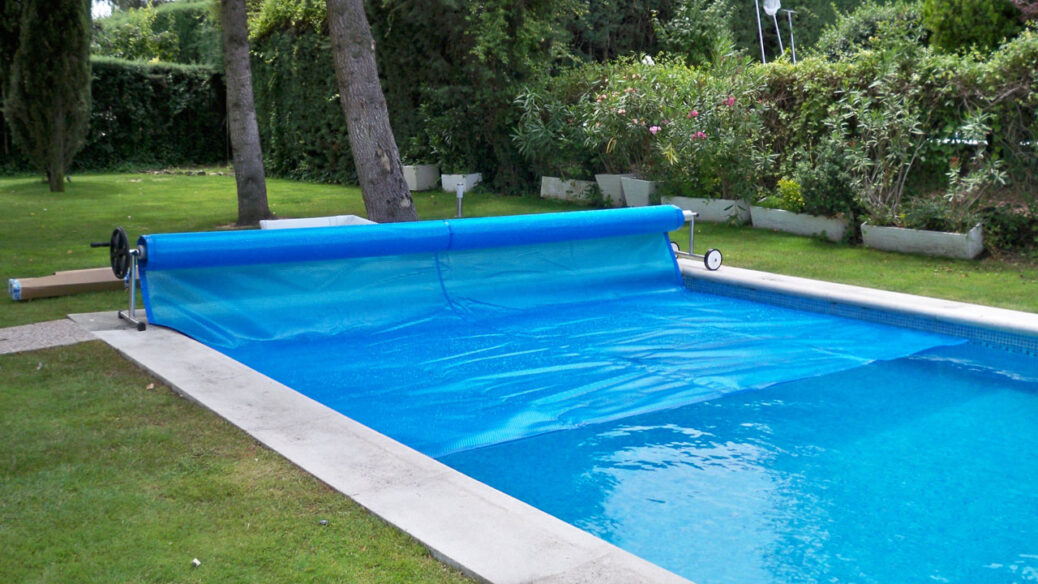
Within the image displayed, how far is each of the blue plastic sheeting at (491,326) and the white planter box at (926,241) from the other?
227cm

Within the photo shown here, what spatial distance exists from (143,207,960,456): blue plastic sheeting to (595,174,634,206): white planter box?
3.89 metres

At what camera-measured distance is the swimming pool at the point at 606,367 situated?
4.50 m

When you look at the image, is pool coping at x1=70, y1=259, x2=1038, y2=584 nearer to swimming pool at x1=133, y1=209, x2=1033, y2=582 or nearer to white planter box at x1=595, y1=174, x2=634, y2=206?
swimming pool at x1=133, y1=209, x2=1033, y2=582

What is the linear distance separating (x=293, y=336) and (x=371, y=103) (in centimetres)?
354

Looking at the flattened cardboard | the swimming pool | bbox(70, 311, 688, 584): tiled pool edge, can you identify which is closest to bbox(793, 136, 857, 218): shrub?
the swimming pool

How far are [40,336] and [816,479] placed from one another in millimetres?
4813

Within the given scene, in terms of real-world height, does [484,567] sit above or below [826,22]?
below

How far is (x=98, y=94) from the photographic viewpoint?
71.4 ft

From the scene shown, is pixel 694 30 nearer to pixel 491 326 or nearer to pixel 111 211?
pixel 111 211

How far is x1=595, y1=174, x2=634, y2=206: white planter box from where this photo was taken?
12.5 m

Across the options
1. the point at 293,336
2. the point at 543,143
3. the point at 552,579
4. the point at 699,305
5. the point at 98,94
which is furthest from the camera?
the point at 98,94

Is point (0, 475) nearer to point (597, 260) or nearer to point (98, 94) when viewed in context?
point (597, 260)

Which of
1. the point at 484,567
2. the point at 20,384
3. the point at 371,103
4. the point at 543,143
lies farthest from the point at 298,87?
the point at 484,567

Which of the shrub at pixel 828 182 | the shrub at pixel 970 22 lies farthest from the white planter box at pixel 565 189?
the shrub at pixel 970 22
